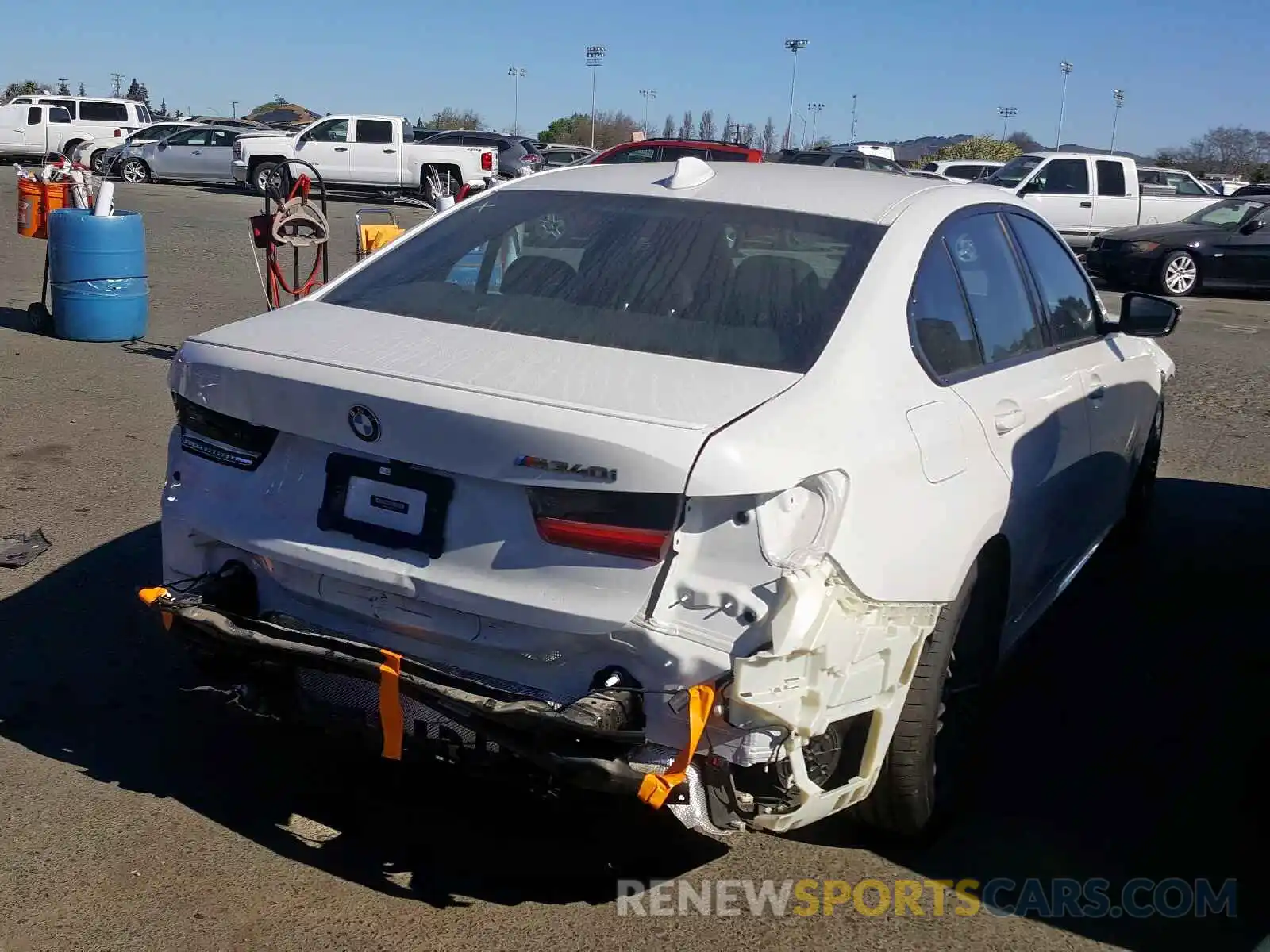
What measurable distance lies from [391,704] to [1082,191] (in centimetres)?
2091

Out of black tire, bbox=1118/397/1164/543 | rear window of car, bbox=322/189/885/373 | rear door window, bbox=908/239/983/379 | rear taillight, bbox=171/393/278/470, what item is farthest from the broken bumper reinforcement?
black tire, bbox=1118/397/1164/543

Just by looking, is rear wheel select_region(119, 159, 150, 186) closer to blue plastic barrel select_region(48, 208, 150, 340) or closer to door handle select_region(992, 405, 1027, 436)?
blue plastic barrel select_region(48, 208, 150, 340)

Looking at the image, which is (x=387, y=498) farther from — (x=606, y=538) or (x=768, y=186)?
(x=768, y=186)

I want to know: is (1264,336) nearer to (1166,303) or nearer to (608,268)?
(1166,303)

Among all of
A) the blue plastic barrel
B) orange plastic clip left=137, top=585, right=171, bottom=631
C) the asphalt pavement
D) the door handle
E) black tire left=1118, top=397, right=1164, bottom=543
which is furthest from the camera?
the blue plastic barrel

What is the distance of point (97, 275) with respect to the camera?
9.89 meters

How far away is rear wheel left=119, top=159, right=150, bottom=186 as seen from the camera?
2877 centimetres

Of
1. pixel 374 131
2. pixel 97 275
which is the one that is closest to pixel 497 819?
pixel 97 275

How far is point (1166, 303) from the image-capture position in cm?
504

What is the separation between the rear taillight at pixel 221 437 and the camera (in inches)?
122

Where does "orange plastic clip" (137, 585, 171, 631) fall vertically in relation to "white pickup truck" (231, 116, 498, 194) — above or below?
below

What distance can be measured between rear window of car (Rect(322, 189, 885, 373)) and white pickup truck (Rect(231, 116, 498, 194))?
2343 cm

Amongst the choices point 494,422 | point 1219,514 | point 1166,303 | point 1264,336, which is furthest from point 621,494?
point 1264,336

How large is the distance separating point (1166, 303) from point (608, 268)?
2659 millimetres
